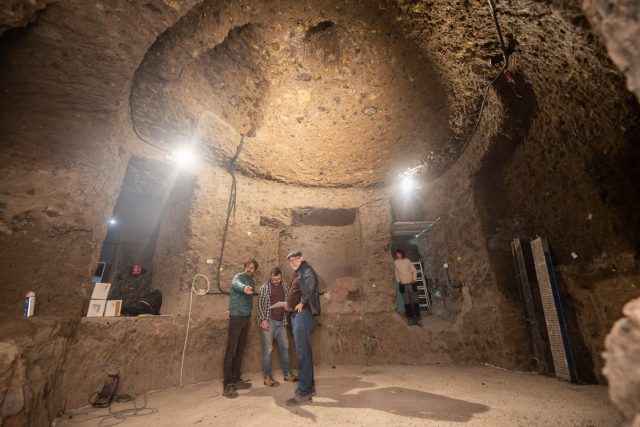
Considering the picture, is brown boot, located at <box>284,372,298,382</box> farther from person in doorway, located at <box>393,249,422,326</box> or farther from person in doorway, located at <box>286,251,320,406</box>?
person in doorway, located at <box>393,249,422,326</box>

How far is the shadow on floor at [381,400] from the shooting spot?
2.48 m

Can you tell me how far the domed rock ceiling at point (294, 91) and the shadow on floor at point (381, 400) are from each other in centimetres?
344

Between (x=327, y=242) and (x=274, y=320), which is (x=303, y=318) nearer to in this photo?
(x=274, y=320)

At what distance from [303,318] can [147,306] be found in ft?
7.79

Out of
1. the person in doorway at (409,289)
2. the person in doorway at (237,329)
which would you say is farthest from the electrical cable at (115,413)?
the person in doorway at (409,289)

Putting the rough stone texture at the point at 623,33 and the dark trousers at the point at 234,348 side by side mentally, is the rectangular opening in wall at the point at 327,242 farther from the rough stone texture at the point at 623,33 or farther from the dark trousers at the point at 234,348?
the rough stone texture at the point at 623,33

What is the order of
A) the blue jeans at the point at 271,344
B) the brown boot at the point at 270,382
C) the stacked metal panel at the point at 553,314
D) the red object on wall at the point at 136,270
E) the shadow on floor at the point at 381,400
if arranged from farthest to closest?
1. the red object on wall at the point at 136,270
2. the blue jeans at the point at 271,344
3. the brown boot at the point at 270,382
4. the stacked metal panel at the point at 553,314
5. the shadow on floor at the point at 381,400

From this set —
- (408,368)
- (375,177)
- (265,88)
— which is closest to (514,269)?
(408,368)

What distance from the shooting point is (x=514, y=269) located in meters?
4.09

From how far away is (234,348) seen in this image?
12.0 ft

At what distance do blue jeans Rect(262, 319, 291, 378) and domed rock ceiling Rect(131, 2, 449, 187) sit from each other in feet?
8.56

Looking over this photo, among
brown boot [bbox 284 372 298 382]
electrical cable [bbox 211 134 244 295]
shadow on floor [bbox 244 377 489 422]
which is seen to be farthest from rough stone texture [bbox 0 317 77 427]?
brown boot [bbox 284 372 298 382]

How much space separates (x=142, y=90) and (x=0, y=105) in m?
1.28

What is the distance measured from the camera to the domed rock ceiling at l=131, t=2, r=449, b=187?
11.4 feet
